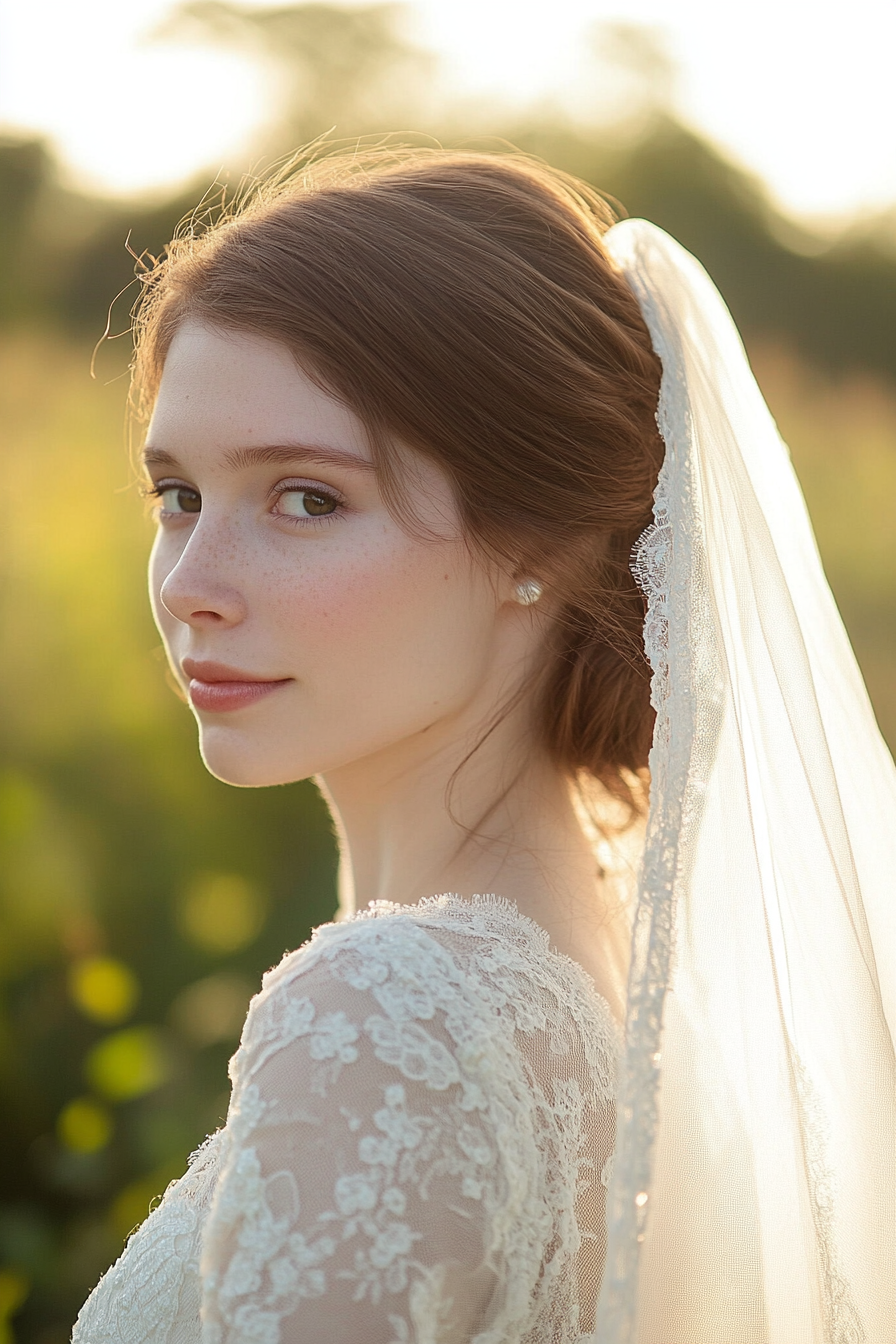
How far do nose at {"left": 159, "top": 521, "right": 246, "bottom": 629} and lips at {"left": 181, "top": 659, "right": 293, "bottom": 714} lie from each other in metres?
0.06

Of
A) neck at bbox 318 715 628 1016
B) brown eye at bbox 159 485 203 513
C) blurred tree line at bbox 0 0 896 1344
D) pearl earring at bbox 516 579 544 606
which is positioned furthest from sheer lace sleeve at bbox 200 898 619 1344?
blurred tree line at bbox 0 0 896 1344

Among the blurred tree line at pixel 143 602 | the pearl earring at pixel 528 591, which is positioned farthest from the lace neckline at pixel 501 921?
the blurred tree line at pixel 143 602

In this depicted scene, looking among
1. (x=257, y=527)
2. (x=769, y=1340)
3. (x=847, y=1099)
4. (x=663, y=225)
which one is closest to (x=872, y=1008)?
(x=847, y=1099)

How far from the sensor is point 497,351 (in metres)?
1.32

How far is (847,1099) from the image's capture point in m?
1.17

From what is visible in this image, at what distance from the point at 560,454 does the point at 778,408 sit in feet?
7.12

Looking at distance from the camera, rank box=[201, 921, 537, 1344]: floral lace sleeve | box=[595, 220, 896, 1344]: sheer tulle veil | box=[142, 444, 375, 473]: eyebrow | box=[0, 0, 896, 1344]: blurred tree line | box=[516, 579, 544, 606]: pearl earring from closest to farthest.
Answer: box=[201, 921, 537, 1344]: floral lace sleeve < box=[595, 220, 896, 1344]: sheer tulle veil < box=[142, 444, 375, 473]: eyebrow < box=[516, 579, 544, 606]: pearl earring < box=[0, 0, 896, 1344]: blurred tree line

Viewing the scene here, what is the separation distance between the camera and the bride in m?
0.98

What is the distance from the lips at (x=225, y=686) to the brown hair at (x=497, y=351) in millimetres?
278

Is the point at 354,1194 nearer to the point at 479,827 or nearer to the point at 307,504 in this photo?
the point at 479,827

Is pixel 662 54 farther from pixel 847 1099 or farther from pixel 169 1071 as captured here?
pixel 169 1071

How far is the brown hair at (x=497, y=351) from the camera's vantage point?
4.21 ft

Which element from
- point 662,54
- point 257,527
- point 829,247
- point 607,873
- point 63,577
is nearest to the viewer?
point 257,527

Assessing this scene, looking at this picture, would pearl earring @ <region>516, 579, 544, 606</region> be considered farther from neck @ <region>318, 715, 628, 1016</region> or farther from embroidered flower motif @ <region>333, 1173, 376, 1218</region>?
embroidered flower motif @ <region>333, 1173, 376, 1218</region>
